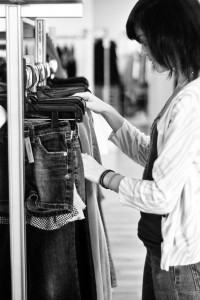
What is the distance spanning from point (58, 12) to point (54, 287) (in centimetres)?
88

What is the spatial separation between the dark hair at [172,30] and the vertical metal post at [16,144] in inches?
14.7

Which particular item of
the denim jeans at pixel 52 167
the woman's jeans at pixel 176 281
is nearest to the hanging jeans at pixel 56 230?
the denim jeans at pixel 52 167

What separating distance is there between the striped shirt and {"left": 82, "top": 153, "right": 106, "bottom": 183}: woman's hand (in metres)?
0.11

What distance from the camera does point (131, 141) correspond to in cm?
214

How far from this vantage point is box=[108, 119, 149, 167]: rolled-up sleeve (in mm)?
2129

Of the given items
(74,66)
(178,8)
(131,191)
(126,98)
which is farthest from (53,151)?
(126,98)

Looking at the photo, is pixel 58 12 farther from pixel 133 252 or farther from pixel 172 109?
pixel 133 252

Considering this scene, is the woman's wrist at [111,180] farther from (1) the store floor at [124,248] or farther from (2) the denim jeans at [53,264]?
(1) the store floor at [124,248]

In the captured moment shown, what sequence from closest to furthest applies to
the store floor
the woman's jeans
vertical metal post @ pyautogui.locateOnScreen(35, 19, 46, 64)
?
the woman's jeans
vertical metal post @ pyautogui.locateOnScreen(35, 19, 46, 64)
the store floor

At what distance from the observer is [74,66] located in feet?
29.3

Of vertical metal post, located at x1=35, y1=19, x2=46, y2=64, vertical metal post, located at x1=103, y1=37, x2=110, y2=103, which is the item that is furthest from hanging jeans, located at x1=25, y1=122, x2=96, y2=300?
vertical metal post, located at x1=103, y1=37, x2=110, y2=103

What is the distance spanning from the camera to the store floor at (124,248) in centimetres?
367

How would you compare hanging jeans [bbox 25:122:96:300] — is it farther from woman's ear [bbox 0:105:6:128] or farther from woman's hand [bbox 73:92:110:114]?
woman's hand [bbox 73:92:110:114]

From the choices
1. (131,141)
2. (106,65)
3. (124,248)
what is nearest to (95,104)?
(131,141)
